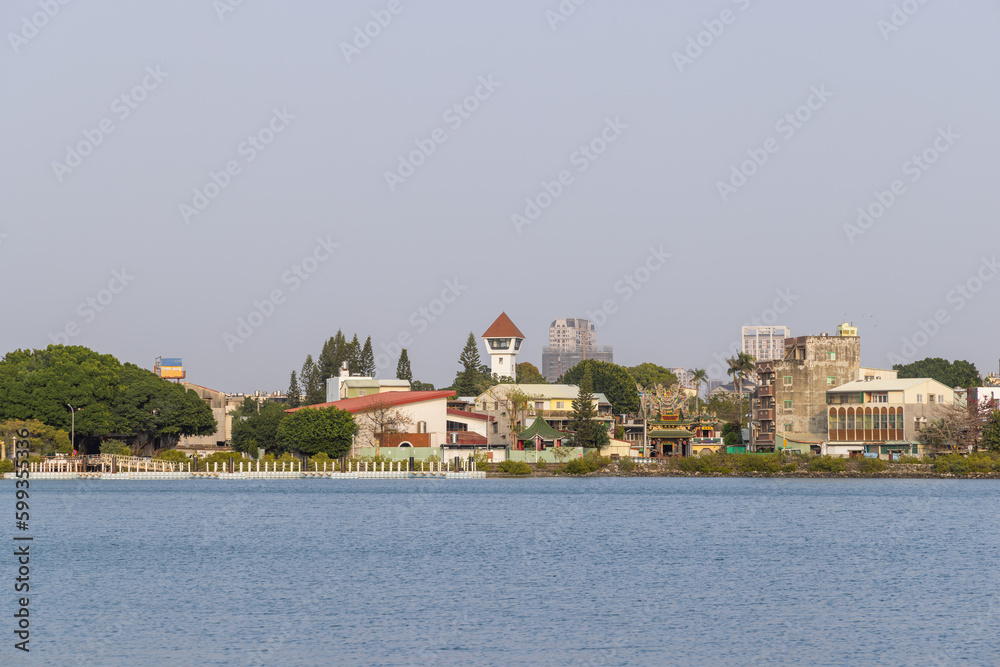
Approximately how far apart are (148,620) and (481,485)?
6018 centimetres

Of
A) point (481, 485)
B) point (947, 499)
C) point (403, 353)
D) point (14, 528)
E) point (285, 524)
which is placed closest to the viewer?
point (14, 528)

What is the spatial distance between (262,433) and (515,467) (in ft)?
70.5

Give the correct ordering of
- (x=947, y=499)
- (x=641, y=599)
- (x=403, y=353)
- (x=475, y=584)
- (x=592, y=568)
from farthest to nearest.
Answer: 1. (x=403, y=353)
2. (x=947, y=499)
3. (x=592, y=568)
4. (x=475, y=584)
5. (x=641, y=599)

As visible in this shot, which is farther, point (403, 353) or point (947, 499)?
point (403, 353)

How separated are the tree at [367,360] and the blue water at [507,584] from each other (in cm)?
7369

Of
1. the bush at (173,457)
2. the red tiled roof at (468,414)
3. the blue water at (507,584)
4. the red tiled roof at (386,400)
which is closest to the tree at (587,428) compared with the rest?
the red tiled roof at (468,414)

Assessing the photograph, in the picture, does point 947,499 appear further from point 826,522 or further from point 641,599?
point 641,599

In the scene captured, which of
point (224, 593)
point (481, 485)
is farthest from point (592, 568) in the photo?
point (481, 485)

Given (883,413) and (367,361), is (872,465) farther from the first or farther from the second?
(367,361)

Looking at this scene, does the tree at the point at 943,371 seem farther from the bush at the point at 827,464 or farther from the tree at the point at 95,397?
the tree at the point at 95,397

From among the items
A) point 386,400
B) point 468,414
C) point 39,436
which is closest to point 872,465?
point 468,414

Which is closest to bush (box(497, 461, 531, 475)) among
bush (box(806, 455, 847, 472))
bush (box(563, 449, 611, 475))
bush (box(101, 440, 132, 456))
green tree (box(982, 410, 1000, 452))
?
bush (box(563, 449, 611, 475))

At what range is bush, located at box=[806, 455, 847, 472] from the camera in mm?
93969

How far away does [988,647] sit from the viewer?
84.2ft
